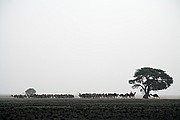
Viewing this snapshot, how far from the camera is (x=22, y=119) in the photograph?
2342cm

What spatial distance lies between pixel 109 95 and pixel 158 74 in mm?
17871

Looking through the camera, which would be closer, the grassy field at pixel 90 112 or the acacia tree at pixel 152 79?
the grassy field at pixel 90 112

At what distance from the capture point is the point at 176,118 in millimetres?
23250

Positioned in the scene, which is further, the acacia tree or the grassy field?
the acacia tree

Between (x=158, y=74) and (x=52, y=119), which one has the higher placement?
(x=158, y=74)

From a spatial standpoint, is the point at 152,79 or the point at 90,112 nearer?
the point at 90,112

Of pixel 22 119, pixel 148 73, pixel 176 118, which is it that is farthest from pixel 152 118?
pixel 148 73

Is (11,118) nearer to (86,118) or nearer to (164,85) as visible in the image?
(86,118)

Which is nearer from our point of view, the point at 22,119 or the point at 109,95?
the point at 22,119

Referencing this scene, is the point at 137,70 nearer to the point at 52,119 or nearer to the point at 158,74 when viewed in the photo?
the point at 158,74

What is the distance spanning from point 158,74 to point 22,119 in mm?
76788

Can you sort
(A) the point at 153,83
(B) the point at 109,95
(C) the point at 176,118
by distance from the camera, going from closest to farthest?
1. (C) the point at 176,118
2. (A) the point at 153,83
3. (B) the point at 109,95

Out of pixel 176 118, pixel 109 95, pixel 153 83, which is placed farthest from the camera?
pixel 109 95

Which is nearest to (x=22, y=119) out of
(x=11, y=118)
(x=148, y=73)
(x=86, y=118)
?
(x=11, y=118)
